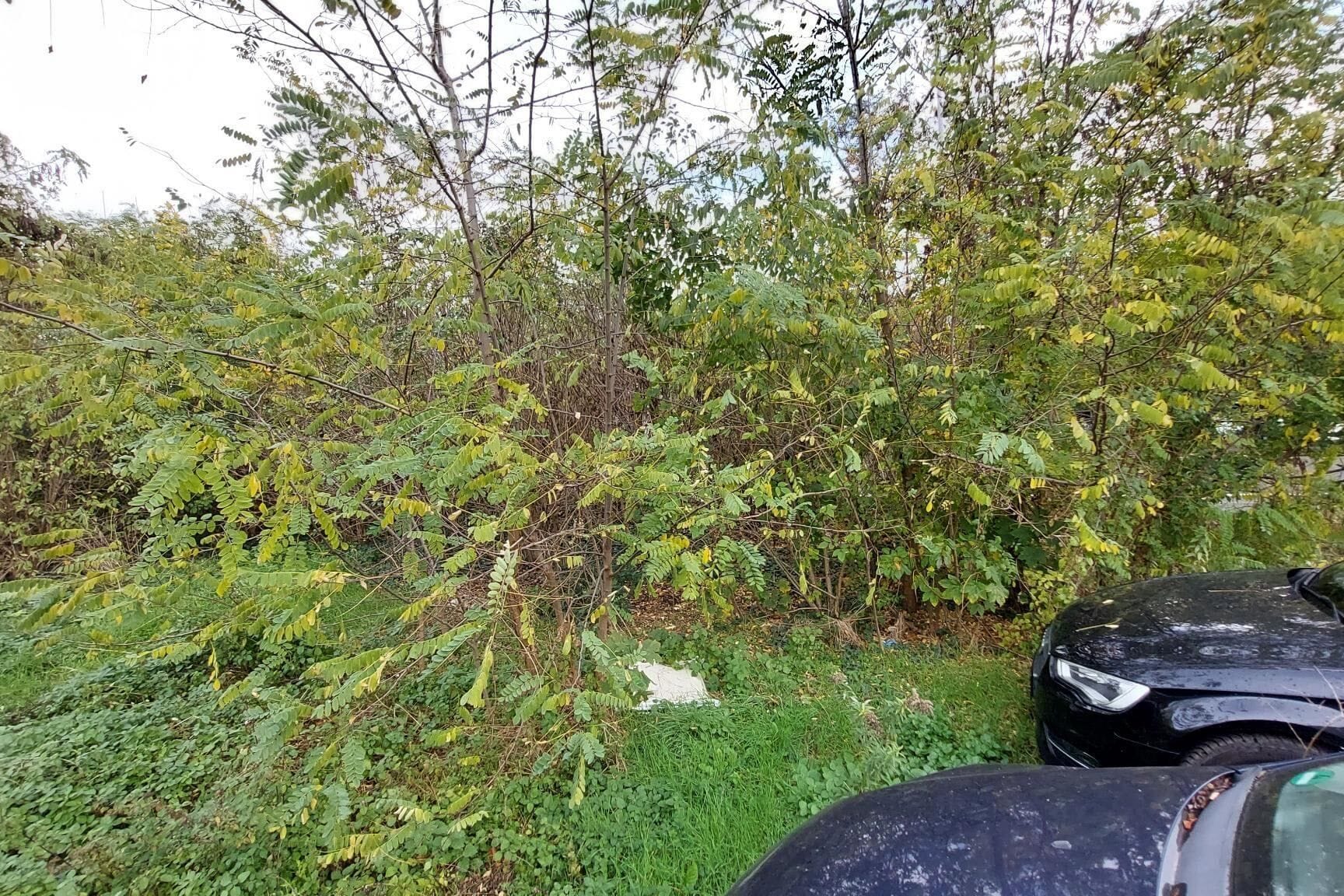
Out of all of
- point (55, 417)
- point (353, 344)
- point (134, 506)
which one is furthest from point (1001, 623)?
point (55, 417)

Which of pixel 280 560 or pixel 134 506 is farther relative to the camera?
pixel 280 560

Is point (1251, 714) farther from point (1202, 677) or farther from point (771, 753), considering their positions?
point (771, 753)

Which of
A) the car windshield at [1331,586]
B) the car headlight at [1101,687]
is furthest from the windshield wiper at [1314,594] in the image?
the car headlight at [1101,687]

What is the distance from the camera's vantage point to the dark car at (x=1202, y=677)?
2.18 m

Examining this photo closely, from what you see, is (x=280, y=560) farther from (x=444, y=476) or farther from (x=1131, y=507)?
(x=1131, y=507)

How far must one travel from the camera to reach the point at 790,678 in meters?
3.63

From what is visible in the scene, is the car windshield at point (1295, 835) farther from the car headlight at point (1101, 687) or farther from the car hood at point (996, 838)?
the car headlight at point (1101, 687)

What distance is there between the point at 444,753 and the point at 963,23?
5.84m

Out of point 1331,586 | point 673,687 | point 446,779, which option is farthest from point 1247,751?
point 446,779

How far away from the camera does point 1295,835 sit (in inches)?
52.4

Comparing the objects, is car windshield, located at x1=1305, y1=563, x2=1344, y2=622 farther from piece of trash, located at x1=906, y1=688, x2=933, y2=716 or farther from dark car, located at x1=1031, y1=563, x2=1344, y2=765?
piece of trash, located at x1=906, y1=688, x2=933, y2=716

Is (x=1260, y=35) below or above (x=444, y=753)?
above

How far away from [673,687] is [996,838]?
2.28 m

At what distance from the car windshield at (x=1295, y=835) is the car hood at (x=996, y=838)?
153 millimetres
